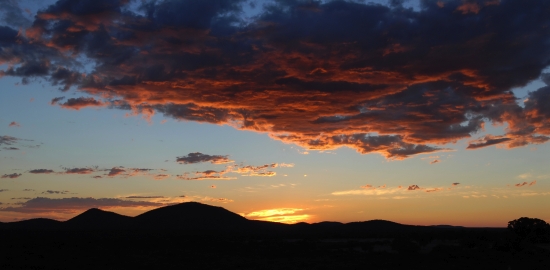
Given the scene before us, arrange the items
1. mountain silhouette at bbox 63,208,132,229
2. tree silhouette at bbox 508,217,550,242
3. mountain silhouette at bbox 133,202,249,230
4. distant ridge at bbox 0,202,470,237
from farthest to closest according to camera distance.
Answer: mountain silhouette at bbox 133,202,249,230 < mountain silhouette at bbox 63,208,132,229 < distant ridge at bbox 0,202,470,237 < tree silhouette at bbox 508,217,550,242

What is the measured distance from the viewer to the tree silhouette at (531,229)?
61.1m

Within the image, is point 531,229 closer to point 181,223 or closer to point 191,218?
point 181,223

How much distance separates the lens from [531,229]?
206 feet

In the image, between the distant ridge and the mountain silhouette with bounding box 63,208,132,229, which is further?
the mountain silhouette with bounding box 63,208,132,229

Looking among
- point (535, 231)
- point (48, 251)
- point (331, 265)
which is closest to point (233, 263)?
point (331, 265)

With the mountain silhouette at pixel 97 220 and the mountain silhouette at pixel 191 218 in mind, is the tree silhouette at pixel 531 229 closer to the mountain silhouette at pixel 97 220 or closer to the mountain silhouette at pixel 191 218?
the mountain silhouette at pixel 191 218

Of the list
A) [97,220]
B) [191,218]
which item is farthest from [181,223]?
[97,220]

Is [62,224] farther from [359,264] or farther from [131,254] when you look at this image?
[359,264]

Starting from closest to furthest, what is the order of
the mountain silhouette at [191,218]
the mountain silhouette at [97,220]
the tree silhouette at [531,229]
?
the tree silhouette at [531,229] < the mountain silhouette at [97,220] < the mountain silhouette at [191,218]

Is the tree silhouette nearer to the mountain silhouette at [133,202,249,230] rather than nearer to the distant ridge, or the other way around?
the distant ridge

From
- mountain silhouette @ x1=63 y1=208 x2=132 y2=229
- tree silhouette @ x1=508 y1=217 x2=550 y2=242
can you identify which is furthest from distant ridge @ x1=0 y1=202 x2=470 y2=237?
tree silhouette @ x1=508 y1=217 x2=550 y2=242

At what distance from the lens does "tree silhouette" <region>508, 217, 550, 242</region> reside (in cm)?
6112

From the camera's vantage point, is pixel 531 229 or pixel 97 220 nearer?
pixel 531 229

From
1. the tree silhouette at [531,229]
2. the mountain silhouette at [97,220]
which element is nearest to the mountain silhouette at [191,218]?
the mountain silhouette at [97,220]
